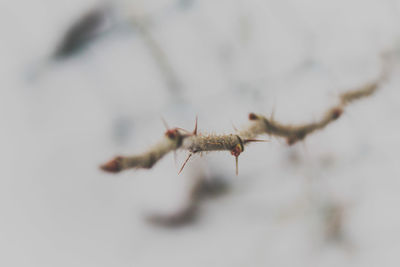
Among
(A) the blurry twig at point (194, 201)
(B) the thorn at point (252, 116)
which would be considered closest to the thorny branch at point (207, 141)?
(B) the thorn at point (252, 116)

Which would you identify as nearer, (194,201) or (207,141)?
(207,141)

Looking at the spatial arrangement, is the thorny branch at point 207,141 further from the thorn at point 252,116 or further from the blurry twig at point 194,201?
the blurry twig at point 194,201

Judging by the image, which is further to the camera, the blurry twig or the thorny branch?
the blurry twig

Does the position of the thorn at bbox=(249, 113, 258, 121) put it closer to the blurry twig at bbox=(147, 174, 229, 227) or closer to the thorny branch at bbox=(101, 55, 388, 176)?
the thorny branch at bbox=(101, 55, 388, 176)

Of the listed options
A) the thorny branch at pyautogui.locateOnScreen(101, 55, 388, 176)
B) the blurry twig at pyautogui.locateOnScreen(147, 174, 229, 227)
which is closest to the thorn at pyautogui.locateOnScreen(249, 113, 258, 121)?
the thorny branch at pyautogui.locateOnScreen(101, 55, 388, 176)

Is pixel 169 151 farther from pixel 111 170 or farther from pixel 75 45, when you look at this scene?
pixel 75 45

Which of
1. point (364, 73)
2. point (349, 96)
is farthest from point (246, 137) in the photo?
point (364, 73)

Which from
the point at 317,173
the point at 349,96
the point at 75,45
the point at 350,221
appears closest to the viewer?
the point at 349,96

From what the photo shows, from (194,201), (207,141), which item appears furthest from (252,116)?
(194,201)

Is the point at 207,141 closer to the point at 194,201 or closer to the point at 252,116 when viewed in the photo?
the point at 252,116

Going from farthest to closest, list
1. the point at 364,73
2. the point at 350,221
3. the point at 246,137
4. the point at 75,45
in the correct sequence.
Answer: the point at 350,221, the point at 364,73, the point at 75,45, the point at 246,137

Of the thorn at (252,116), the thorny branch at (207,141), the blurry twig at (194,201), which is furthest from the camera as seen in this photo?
the blurry twig at (194,201)
